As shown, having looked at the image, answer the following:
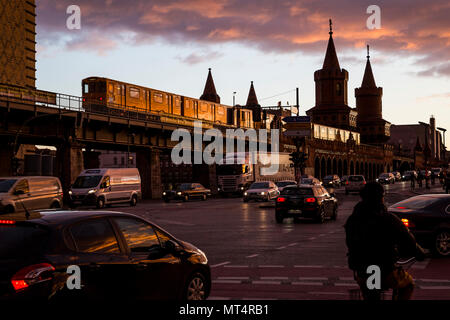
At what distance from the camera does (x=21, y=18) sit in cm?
9794

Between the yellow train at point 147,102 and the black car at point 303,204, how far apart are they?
26.9 meters

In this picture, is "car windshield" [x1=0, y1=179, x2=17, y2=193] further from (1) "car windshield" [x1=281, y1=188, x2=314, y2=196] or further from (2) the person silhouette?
(2) the person silhouette

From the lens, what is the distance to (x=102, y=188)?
4006cm

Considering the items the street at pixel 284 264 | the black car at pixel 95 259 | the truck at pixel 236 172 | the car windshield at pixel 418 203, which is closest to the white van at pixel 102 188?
the truck at pixel 236 172

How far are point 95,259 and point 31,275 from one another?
2.75ft

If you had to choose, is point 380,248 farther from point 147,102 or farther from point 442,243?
point 147,102

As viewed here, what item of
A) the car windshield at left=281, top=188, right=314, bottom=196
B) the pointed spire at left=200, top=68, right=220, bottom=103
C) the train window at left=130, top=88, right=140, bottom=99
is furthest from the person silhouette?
the pointed spire at left=200, top=68, right=220, bottom=103

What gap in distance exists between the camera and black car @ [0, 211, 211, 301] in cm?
582

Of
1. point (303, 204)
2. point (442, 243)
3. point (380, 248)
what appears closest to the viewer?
point (380, 248)

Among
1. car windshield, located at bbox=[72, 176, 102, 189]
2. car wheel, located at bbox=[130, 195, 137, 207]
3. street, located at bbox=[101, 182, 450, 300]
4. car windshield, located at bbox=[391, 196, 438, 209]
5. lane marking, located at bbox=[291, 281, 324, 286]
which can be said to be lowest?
street, located at bbox=[101, 182, 450, 300]

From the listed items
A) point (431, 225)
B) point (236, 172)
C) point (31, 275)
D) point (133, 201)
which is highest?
point (236, 172)

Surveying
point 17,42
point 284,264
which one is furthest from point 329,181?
point 284,264

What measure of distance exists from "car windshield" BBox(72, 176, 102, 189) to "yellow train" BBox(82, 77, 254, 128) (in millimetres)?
9764

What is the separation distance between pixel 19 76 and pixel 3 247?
9718 centimetres
